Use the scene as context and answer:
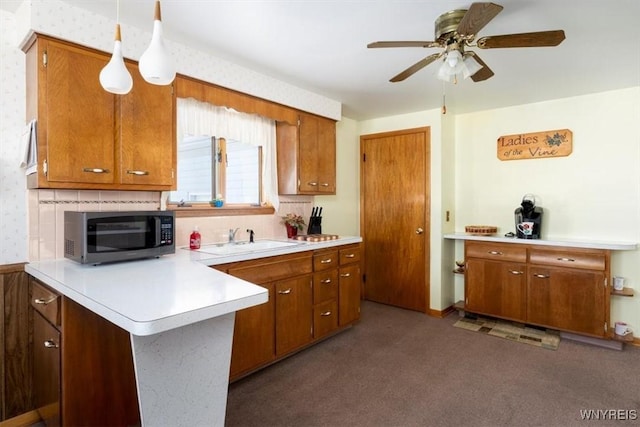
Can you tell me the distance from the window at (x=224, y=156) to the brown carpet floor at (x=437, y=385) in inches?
58.6

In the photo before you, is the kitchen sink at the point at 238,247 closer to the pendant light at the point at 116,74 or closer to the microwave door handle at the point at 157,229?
the microwave door handle at the point at 157,229

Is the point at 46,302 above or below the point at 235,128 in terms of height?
below

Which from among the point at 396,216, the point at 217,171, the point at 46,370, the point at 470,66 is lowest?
the point at 46,370

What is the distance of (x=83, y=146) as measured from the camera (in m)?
1.97

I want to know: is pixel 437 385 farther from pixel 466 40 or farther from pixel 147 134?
pixel 147 134

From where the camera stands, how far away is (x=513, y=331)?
3.45 m

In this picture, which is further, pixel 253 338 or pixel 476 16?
pixel 253 338

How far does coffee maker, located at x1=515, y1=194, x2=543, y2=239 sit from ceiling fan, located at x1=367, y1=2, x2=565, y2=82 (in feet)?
6.22

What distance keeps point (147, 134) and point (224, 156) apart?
0.90 m

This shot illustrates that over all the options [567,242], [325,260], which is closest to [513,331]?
[567,242]

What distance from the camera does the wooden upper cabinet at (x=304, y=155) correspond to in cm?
334

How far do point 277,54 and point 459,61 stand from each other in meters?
1.25

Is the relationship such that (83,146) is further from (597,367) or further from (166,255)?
(597,367)

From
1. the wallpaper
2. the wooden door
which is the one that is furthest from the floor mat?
the wallpaper
